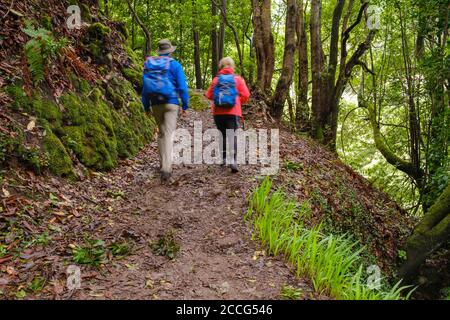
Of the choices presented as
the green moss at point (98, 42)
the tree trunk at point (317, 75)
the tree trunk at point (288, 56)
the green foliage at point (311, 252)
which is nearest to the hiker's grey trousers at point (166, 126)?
the green foliage at point (311, 252)

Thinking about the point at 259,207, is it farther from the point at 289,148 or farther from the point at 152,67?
the point at 289,148

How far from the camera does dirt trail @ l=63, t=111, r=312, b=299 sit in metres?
3.92

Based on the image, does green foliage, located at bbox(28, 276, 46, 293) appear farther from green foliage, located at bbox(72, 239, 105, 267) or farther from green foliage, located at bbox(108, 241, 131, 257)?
green foliage, located at bbox(108, 241, 131, 257)

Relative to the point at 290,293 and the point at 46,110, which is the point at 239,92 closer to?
the point at 46,110

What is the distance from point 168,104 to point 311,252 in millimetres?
3292

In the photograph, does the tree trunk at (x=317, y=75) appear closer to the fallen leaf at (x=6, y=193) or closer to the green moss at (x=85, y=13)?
the green moss at (x=85, y=13)

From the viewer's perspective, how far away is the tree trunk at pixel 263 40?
1094 cm

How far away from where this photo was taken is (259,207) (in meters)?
5.60

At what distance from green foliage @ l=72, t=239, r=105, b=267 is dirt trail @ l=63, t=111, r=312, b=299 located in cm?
12

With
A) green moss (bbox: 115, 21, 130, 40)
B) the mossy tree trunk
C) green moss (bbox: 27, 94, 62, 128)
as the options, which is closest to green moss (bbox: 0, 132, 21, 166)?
green moss (bbox: 27, 94, 62, 128)

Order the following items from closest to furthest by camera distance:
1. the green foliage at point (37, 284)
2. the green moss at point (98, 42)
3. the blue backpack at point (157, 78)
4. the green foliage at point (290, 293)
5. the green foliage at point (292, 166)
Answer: the green foliage at point (37, 284), the green foliage at point (290, 293), the blue backpack at point (157, 78), the green foliage at point (292, 166), the green moss at point (98, 42)

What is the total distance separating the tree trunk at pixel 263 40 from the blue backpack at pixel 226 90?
507 cm
